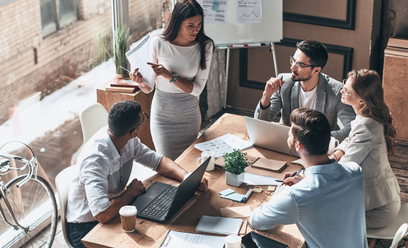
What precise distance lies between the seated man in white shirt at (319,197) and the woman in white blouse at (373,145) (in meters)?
0.55

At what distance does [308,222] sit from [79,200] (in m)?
1.20

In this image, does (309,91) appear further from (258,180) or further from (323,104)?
(258,180)

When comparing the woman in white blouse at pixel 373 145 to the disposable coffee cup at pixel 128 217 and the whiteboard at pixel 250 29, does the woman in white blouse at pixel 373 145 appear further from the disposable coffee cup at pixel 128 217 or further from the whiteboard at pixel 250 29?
the whiteboard at pixel 250 29

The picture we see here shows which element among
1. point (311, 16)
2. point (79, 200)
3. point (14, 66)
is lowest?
point (79, 200)

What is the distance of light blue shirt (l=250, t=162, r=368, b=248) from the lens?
1.78 m

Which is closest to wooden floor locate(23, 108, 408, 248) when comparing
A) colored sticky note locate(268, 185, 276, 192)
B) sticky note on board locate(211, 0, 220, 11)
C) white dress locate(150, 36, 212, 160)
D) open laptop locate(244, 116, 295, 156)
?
white dress locate(150, 36, 212, 160)

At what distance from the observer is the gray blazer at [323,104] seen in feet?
9.68

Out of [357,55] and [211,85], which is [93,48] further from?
[357,55]

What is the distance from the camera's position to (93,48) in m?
3.72

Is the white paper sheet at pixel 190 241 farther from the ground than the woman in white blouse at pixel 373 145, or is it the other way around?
the woman in white blouse at pixel 373 145

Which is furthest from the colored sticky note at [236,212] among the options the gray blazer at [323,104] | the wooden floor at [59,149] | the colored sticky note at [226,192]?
the wooden floor at [59,149]

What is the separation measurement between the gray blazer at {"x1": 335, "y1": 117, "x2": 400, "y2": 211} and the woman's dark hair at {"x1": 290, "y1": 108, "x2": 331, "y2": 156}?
0.60 meters

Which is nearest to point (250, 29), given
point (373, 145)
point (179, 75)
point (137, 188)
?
point (179, 75)

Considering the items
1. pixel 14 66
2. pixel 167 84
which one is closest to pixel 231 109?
pixel 167 84
